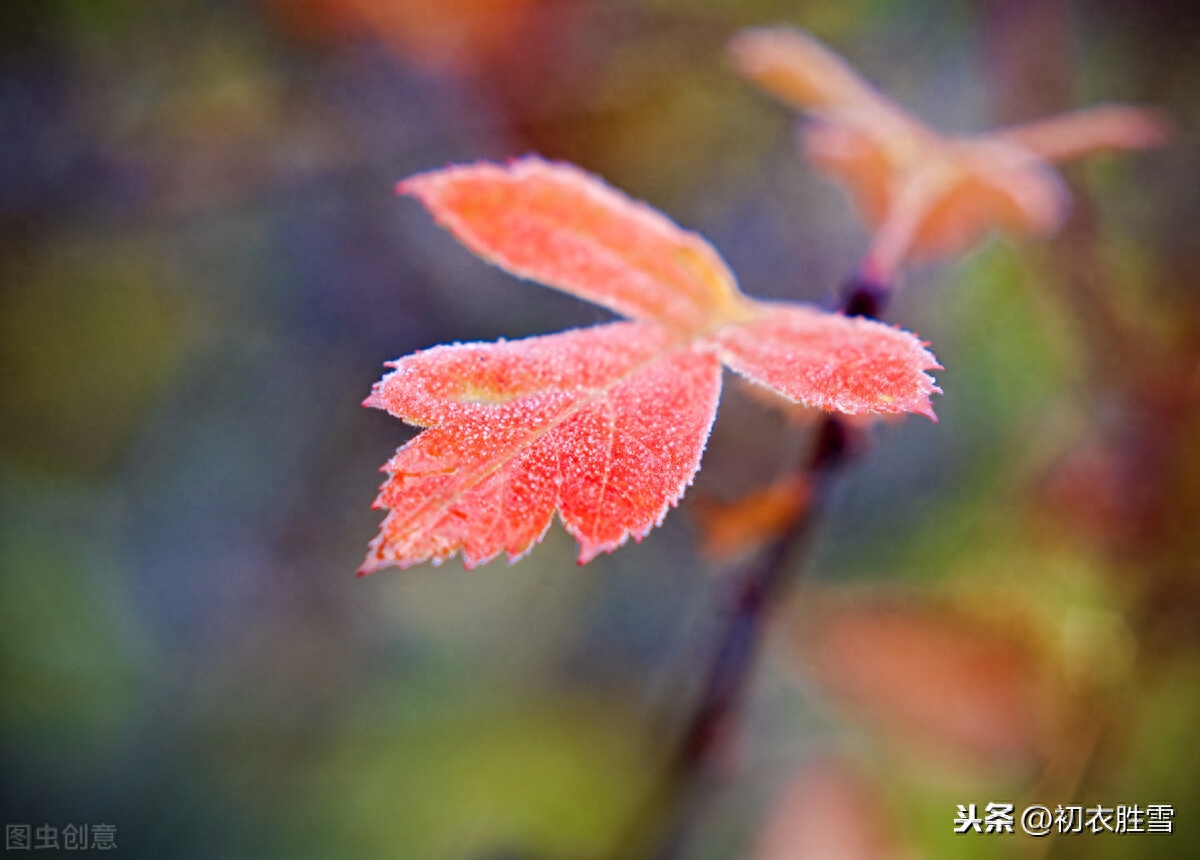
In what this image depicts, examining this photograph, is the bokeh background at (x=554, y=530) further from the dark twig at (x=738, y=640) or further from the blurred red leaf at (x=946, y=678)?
the dark twig at (x=738, y=640)

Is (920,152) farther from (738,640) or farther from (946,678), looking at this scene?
(946,678)

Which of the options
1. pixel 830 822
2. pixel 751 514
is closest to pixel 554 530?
pixel 830 822

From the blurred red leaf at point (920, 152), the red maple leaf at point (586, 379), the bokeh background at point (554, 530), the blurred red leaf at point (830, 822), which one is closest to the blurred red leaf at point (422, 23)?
the bokeh background at point (554, 530)

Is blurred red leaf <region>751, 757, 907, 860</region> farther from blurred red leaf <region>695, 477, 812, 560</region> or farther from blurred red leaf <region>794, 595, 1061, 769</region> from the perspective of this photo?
blurred red leaf <region>695, 477, 812, 560</region>

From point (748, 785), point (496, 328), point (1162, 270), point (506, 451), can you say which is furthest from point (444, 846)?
point (1162, 270)

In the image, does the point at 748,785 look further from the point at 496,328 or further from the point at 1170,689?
the point at 496,328

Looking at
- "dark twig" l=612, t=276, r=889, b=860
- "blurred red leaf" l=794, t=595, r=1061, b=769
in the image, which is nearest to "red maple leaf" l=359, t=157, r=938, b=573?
"dark twig" l=612, t=276, r=889, b=860
